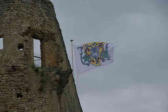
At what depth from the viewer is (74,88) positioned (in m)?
16.8

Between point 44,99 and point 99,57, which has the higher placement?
point 99,57

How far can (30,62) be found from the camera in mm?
14078

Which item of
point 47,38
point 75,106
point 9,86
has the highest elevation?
point 47,38

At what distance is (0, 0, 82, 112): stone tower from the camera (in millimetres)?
13477

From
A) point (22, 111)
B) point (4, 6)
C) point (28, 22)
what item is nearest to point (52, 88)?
point (22, 111)

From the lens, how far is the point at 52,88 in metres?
14.3

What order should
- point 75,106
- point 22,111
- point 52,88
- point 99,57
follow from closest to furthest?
point 22,111 < point 52,88 < point 75,106 < point 99,57

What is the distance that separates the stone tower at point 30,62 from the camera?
1348cm

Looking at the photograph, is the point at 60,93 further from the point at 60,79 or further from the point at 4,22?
the point at 4,22

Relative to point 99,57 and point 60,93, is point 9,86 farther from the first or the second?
point 99,57

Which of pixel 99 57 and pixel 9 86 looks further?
pixel 99 57

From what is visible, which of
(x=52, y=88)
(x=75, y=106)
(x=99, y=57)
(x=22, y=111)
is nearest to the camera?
(x=22, y=111)

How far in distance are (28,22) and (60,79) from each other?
2.42m

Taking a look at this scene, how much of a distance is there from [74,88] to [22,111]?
3.97 meters
